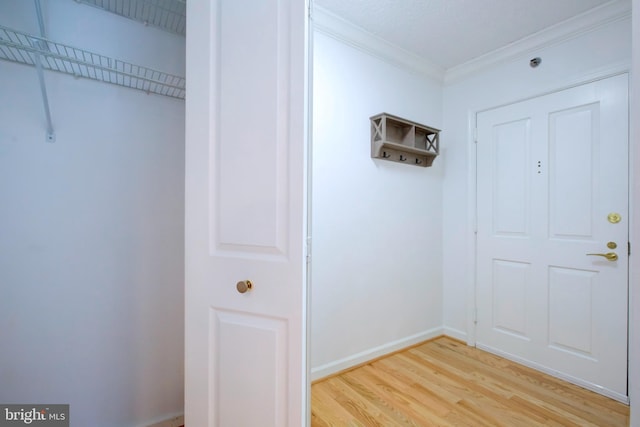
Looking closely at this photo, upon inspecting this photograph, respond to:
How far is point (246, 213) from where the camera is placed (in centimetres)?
98

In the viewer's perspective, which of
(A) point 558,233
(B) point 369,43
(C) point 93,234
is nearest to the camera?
(C) point 93,234

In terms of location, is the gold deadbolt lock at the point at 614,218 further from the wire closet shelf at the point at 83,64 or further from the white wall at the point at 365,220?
the wire closet shelf at the point at 83,64

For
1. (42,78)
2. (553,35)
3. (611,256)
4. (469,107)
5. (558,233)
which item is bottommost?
(611,256)

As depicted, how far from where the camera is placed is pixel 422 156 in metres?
2.59

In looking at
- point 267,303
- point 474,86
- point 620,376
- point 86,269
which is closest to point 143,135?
point 86,269

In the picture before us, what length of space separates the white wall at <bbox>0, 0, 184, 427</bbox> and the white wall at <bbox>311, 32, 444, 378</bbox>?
0.92m

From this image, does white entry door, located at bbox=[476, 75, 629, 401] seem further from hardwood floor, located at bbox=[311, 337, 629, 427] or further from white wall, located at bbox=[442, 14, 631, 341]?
hardwood floor, located at bbox=[311, 337, 629, 427]

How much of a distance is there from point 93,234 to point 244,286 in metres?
0.96

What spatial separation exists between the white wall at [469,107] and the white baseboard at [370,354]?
0.92 feet

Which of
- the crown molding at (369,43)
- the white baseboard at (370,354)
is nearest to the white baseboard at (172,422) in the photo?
the white baseboard at (370,354)

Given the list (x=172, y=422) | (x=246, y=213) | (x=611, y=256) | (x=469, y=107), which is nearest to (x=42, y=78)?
(x=246, y=213)

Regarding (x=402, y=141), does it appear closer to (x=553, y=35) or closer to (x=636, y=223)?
(x=553, y=35)

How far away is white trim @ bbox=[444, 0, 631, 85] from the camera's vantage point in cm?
183

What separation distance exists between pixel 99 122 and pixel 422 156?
2385 mm
